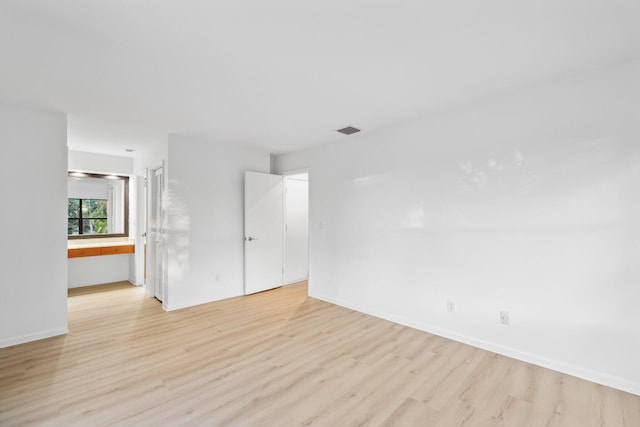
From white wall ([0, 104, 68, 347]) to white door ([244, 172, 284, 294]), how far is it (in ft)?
7.33

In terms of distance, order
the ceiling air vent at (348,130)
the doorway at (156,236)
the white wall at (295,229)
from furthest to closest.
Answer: the white wall at (295,229)
the doorway at (156,236)
the ceiling air vent at (348,130)

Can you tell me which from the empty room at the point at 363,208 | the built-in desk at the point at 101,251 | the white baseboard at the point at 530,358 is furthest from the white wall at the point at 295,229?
the built-in desk at the point at 101,251

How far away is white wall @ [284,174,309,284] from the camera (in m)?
5.38

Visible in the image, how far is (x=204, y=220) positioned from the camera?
4270 millimetres

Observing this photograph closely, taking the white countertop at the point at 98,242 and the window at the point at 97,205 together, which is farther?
the window at the point at 97,205

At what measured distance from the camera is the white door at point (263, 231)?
4668 mm

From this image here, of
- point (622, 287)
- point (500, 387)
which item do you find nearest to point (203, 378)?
point (500, 387)

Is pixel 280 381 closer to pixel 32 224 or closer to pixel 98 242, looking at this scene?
pixel 32 224

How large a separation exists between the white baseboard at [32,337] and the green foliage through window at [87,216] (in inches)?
103

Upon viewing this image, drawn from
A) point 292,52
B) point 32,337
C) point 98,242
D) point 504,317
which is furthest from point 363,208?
point 98,242

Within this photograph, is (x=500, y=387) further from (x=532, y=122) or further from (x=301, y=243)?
(x=301, y=243)

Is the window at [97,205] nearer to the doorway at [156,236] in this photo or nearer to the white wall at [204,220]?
the doorway at [156,236]

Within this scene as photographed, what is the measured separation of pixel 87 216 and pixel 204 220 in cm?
269

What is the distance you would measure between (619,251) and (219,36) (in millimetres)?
3257
